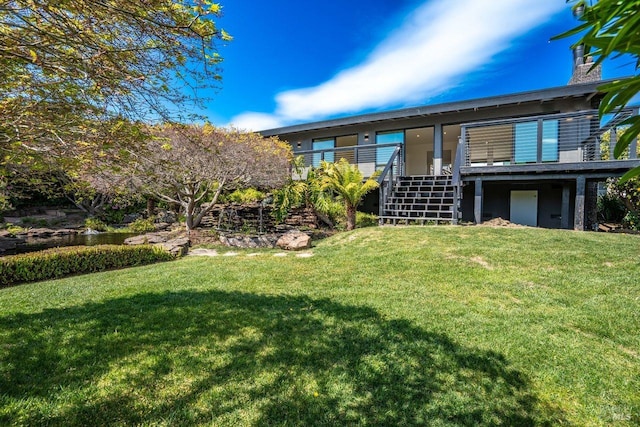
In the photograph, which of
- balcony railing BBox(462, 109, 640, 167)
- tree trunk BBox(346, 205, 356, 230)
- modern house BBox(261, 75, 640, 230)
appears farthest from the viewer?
tree trunk BBox(346, 205, 356, 230)

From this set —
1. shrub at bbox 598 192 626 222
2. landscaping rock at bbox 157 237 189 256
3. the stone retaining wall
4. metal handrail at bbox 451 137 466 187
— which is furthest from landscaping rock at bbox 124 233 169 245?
shrub at bbox 598 192 626 222

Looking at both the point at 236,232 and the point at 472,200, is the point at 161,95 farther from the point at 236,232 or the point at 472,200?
the point at 472,200

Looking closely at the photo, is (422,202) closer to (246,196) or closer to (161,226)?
(246,196)

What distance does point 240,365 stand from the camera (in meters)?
2.91

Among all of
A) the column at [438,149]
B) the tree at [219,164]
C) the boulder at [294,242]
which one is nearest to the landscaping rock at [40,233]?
the tree at [219,164]

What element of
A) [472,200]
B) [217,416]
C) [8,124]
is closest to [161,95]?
[8,124]

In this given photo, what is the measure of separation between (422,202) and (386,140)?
4.67m

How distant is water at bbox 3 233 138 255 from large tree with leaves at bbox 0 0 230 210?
10698 millimetres

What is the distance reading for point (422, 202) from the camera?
10977 millimetres

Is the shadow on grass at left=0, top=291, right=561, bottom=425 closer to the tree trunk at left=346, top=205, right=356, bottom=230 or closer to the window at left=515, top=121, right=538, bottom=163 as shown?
the tree trunk at left=346, top=205, right=356, bottom=230

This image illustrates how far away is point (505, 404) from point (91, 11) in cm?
439

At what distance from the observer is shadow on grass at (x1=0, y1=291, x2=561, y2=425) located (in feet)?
7.57

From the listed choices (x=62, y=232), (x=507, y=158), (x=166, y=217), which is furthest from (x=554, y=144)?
(x=62, y=232)

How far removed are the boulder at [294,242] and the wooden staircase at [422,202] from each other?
2.70 metres
